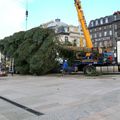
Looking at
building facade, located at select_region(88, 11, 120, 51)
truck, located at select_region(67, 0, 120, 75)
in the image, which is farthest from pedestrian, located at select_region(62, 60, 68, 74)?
building facade, located at select_region(88, 11, 120, 51)

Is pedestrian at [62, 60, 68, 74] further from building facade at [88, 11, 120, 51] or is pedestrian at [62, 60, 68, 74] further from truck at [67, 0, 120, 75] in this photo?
building facade at [88, 11, 120, 51]

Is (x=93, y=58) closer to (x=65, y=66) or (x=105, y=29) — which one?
(x=65, y=66)

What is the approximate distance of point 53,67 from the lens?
3145cm

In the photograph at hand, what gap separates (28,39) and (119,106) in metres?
23.8

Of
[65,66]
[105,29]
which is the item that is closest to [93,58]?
[65,66]

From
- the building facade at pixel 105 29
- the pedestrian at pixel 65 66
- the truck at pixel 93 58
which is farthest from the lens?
the building facade at pixel 105 29

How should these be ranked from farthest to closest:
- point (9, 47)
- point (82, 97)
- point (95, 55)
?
point (9, 47) < point (95, 55) < point (82, 97)

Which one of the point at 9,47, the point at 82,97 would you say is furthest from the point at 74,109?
the point at 9,47

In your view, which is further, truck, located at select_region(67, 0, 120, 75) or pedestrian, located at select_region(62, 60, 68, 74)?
pedestrian, located at select_region(62, 60, 68, 74)

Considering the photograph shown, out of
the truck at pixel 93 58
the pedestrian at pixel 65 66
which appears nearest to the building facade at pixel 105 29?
the pedestrian at pixel 65 66

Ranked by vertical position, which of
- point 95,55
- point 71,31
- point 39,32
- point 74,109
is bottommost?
point 74,109

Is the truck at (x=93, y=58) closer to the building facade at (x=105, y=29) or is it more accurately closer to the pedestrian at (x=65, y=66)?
the pedestrian at (x=65, y=66)

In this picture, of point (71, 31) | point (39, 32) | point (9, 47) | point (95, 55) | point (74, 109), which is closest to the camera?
point (74, 109)

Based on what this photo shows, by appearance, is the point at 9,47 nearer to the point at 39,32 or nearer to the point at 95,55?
the point at 39,32
